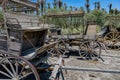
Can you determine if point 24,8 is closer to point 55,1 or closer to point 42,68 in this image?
point 42,68

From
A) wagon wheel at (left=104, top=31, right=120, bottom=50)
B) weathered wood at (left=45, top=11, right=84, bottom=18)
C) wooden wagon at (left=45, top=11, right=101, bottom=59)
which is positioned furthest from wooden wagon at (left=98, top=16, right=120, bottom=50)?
weathered wood at (left=45, top=11, right=84, bottom=18)

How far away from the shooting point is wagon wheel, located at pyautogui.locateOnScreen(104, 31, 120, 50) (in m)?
10.4

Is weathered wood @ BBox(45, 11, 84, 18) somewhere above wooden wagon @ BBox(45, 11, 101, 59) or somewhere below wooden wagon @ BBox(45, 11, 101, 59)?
above

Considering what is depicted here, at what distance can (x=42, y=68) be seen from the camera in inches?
152

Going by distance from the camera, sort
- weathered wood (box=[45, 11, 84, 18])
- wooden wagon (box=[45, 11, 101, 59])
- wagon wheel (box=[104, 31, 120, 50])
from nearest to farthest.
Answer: weathered wood (box=[45, 11, 84, 18]) → wooden wagon (box=[45, 11, 101, 59]) → wagon wheel (box=[104, 31, 120, 50])

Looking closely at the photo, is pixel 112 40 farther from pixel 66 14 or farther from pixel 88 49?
pixel 66 14

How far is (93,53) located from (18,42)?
5.03m

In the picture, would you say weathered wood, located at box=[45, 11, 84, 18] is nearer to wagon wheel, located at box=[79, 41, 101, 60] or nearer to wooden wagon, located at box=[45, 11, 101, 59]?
wooden wagon, located at box=[45, 11, 101, 59]

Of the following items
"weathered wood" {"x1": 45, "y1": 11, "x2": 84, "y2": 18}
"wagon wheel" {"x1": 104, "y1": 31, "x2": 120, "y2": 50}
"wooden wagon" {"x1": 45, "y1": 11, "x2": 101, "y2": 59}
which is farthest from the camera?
"wagon wheel" {"x1": 104, "y1": 31, "x2": 120, "y2": 50}

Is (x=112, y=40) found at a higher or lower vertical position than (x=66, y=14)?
lower

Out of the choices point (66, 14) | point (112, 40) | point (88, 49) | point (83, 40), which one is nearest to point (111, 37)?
point (112, 40)

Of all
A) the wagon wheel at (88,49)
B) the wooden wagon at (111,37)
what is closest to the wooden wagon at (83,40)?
the wagon wheel at (88,49)

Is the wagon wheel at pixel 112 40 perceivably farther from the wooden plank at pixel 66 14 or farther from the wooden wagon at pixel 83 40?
the wooden plank at pixel 66 14

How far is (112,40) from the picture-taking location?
10.5m
